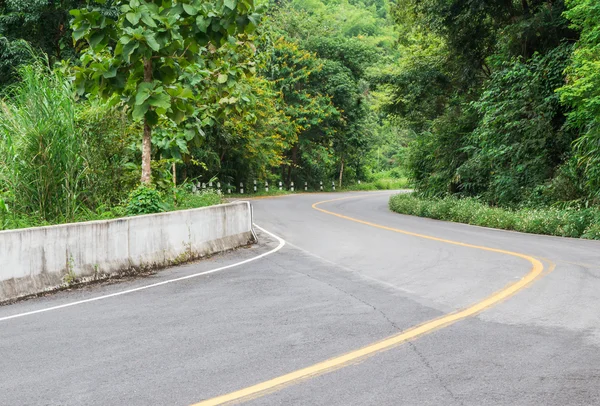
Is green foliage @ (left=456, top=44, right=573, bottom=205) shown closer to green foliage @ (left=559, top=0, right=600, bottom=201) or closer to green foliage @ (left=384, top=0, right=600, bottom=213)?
green foliage @ (left=384, top=0, right=600, bottom=213)

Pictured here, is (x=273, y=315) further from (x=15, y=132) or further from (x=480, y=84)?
(x=480, y=84)

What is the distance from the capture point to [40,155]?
11.1 meters

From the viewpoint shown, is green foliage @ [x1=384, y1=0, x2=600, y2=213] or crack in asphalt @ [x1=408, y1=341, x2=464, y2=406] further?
green foliage @ [x1=384, y1=0, x2=600, y2=213]

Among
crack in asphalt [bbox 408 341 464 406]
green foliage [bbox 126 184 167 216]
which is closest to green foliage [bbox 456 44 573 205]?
green foliage [bbox 126 184 167 216]

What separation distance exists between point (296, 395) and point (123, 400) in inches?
48.6

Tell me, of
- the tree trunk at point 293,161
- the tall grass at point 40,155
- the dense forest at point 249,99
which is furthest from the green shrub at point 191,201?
the tree trunk at point 293,161

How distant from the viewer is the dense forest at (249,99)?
37.4 ft

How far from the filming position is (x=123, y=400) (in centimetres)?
453

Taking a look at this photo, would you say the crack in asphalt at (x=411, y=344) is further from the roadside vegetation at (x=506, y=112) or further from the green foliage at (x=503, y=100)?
the green foliage at (x=503, y=100)

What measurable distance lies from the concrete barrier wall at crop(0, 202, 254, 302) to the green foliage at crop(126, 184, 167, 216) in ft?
2.56

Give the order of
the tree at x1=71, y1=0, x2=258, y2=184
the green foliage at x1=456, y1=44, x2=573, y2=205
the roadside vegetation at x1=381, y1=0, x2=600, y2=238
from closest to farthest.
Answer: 1. the tree at x1=71, y1=0, x2=258, y2=184
2. the roadside vegetation at x1=381, y1=0, x2=600, y2=238
3. the green foliage at x1=456, y1=44, x2=573, y2=205

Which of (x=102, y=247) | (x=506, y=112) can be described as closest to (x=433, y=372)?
(x=102, y=247)

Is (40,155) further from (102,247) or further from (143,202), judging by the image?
(102,247)

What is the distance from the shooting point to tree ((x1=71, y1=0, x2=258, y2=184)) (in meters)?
11.3
